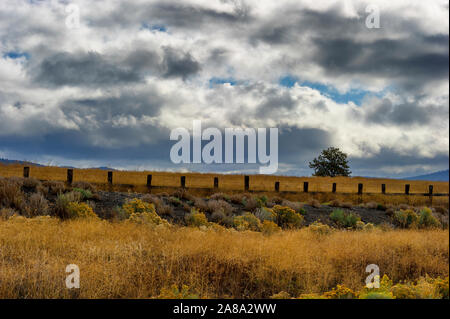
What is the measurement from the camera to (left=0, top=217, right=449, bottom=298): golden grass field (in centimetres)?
666

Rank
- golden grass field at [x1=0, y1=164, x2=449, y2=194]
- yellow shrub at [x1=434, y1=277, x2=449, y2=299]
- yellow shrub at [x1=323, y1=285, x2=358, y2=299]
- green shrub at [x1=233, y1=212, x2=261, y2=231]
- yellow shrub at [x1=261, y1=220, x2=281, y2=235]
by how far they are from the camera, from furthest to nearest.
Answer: golden grass field at [x1=0, y1=164, x2=449, y2=194] < green shrub at [x1=233, y1=212, x2=261, y2=231] < yellow shrub at [x1=261, y1=220, x2=281, y2=235] < yellow shrub at [x1=434, y1=277, x2=449, y2=299] < yellow shrub at [x1=323, y1=285, x2=358, y2=299]

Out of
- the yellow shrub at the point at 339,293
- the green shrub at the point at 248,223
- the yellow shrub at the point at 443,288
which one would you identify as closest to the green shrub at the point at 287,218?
the green shrub at the point at 248,223

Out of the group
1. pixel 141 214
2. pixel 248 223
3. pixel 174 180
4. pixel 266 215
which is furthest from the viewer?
pixel 174 180

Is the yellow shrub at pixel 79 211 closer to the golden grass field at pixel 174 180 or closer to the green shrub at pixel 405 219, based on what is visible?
the golden grass field at pixel 174 180

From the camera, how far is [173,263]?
793cm

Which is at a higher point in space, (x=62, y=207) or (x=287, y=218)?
(x=62, y=207)

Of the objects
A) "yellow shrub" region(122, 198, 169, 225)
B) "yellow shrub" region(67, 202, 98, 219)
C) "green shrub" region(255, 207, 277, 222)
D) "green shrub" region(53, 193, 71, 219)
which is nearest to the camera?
"yellow shrub" region(122, 198, 169, 225)

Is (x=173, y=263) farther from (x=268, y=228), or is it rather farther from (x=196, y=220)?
(x=196, y=220)

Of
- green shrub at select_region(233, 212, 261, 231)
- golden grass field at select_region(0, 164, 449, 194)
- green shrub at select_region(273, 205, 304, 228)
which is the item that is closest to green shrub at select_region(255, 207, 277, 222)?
green shrub at select_region(273, 205, 304, 228)

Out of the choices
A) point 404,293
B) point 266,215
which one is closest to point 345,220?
point 266,215

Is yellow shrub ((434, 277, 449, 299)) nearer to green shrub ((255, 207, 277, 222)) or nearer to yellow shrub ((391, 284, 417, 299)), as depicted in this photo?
yellow shrub ((391, 284, 417, 299))

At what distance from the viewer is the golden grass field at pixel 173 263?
666 cm

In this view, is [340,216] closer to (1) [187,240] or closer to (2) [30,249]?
(1) [187,240]
